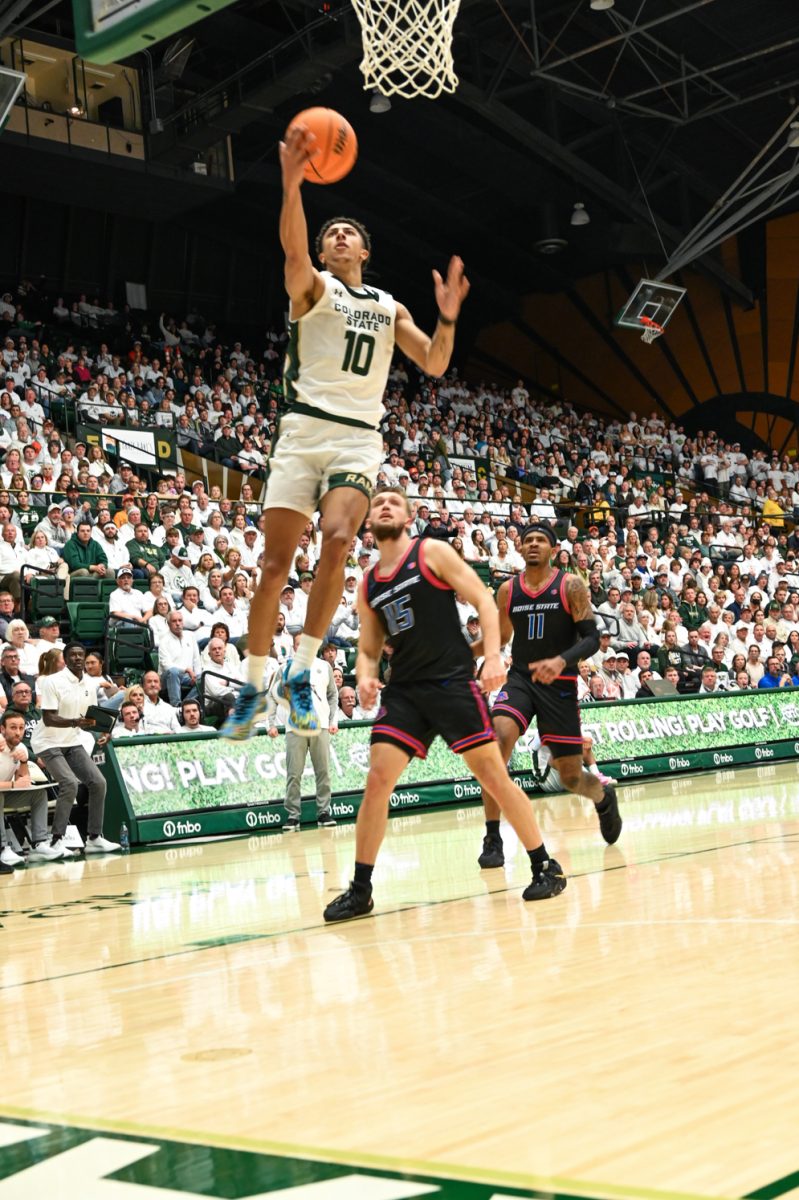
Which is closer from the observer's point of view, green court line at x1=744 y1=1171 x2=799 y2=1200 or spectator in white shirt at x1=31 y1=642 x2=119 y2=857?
green court line at x1=744 y1=1171 x2=799 y2=1200

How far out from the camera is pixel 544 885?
676 centimetres

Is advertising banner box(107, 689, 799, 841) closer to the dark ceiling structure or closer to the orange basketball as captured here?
the orange basketball

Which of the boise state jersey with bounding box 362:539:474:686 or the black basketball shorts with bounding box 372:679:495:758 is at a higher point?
the boise state jersey with bounding box 362:539:474:686

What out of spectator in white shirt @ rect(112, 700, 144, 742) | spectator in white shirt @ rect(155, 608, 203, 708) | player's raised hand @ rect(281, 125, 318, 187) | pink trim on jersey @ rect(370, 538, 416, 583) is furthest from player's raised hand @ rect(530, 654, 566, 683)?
spectator in white shirt @ rect(155, 608, 203, 708)

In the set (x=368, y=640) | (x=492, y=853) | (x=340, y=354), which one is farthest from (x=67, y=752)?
(x=340, y=354)

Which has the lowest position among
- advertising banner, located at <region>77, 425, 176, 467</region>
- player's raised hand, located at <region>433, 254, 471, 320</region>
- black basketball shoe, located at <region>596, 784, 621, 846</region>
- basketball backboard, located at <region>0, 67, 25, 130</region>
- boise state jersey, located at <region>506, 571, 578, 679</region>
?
black basketball shoe, located at <region>596, 784, 621, 846</region>

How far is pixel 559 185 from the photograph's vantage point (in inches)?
1141

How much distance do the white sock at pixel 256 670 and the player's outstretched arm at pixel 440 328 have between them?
1.46 metres

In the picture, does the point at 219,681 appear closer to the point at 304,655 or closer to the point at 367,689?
the point at 367,689

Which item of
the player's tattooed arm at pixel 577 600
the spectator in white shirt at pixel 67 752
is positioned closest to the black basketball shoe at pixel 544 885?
the player's tattooed arm at pixel 577 600

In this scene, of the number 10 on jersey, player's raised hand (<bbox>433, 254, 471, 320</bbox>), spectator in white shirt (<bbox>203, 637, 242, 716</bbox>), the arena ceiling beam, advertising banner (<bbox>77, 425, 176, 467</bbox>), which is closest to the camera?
player's raised hand (<bbox>433, 254, 471, 320</bbox>)

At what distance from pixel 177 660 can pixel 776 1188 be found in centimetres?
1152

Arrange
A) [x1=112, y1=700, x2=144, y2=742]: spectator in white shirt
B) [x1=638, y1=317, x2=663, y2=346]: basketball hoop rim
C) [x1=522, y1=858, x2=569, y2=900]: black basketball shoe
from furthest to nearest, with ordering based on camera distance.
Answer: [x1=638, y1=317, x2=663, y2=346]: basketball hoop rim, [x1=112, y1=700, x2=144, y2=742]: spectator in white shirt, [x1=522, y1=858, x2=569, y2=900]: black basketball shoe

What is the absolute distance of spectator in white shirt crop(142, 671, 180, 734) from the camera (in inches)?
489
